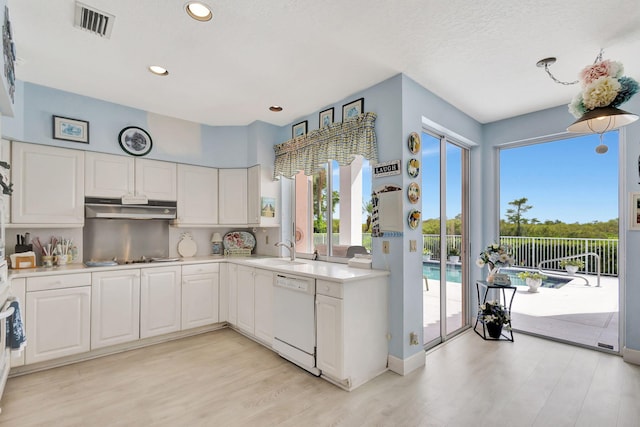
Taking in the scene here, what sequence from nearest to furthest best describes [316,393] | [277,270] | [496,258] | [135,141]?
[316,393] < [277,270] < [496,258] < [135,141]

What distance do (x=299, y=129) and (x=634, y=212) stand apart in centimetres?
357

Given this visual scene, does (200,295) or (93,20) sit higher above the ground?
(93,20)

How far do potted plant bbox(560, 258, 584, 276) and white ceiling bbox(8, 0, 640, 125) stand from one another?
179 centimetres

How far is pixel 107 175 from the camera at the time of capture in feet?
10.9

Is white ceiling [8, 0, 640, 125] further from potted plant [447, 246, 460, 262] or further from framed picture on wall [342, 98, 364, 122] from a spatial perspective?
potted plant [447, 246, 460, 262]

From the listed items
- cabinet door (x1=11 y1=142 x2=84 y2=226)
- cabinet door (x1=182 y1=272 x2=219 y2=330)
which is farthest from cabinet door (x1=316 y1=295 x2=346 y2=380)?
cabinet door (x1=11 y1=142 x2=84 y2=226)

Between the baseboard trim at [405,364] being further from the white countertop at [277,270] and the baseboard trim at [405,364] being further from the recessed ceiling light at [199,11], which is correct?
the recessed ceiling light at [199,11]

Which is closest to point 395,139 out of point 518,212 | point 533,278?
point 518,212

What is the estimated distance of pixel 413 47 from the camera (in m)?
2.32

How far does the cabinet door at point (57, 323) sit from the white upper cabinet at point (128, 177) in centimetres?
106

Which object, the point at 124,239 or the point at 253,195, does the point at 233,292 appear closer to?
the point at 253,195

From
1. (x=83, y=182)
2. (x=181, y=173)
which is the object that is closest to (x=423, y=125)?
(x=181, y=173)

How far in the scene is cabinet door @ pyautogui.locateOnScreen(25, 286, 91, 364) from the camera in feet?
8.61

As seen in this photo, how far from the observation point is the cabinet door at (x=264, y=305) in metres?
3.09
